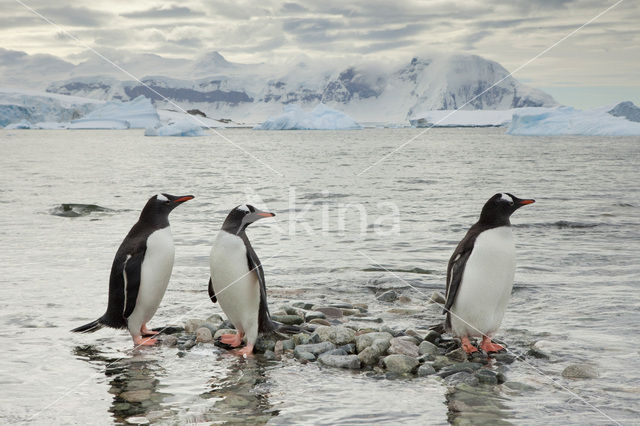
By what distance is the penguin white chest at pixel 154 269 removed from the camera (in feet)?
18.7

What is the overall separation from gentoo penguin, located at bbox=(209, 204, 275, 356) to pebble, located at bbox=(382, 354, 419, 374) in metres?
1.23

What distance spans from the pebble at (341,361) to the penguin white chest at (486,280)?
3.85ft

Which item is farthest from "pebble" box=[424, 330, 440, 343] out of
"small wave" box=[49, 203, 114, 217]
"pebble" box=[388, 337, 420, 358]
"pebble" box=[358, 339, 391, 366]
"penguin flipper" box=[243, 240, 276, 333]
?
"small wave" box=[49, 203, 114, 217]

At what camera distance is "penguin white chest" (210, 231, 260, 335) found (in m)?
5.60

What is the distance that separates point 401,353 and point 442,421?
123 cm

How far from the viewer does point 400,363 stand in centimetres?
505

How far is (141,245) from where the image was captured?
5738 mm

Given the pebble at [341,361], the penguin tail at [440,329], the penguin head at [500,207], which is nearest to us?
the pebble at [341,361]

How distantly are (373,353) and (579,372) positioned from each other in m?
1.62

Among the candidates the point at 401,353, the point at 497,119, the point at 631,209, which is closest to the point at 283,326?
the point at 401,353

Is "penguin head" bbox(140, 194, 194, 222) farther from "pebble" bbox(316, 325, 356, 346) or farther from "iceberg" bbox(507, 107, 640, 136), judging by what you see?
"iceberg" bbox(507, 107, 640, 136)

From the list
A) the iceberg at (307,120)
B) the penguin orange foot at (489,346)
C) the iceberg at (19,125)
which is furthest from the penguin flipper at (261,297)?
the iceberg at (19,125)

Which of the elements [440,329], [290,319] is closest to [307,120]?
[290,319]

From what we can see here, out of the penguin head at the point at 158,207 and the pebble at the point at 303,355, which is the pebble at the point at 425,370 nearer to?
the pebble at the point at 303,355
